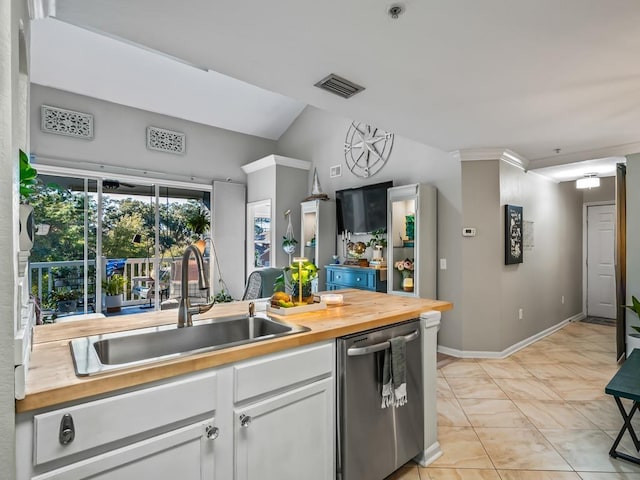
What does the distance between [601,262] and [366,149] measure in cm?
459

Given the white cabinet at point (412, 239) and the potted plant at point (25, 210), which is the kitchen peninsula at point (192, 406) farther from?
the white cabinet at point (412, 239)

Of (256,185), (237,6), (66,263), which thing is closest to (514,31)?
(237,6)

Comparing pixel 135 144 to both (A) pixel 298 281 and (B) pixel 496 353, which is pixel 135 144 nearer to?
(A) pixel 298 281

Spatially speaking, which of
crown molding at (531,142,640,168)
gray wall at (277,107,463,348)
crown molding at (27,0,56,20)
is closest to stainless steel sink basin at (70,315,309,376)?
crown molding at (27,0,56,20)

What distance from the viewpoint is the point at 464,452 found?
7.29 feet

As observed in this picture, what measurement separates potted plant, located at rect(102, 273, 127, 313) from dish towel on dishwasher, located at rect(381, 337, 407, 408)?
465cm

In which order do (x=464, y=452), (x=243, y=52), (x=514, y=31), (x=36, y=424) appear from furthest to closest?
(x=464, y=452) → (x=243, y=52) → (x=514, y=31) → (x=36, y=424)

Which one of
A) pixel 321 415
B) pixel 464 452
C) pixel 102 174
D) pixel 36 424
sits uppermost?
pixel 102 174

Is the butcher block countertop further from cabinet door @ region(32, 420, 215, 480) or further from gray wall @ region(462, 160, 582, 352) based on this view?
gray wall @ region(462, 160, 582, 352)

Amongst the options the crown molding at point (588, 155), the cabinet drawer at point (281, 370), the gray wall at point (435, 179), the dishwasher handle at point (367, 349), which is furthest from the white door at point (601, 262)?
the cabinet drawer at point (281, 370)

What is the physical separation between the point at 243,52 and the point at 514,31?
4.99 ft

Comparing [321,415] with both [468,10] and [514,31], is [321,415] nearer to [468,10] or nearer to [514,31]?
[468,10]

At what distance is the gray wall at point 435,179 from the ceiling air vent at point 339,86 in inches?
84.8

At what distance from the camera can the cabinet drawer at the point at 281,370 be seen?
4.36 ft
